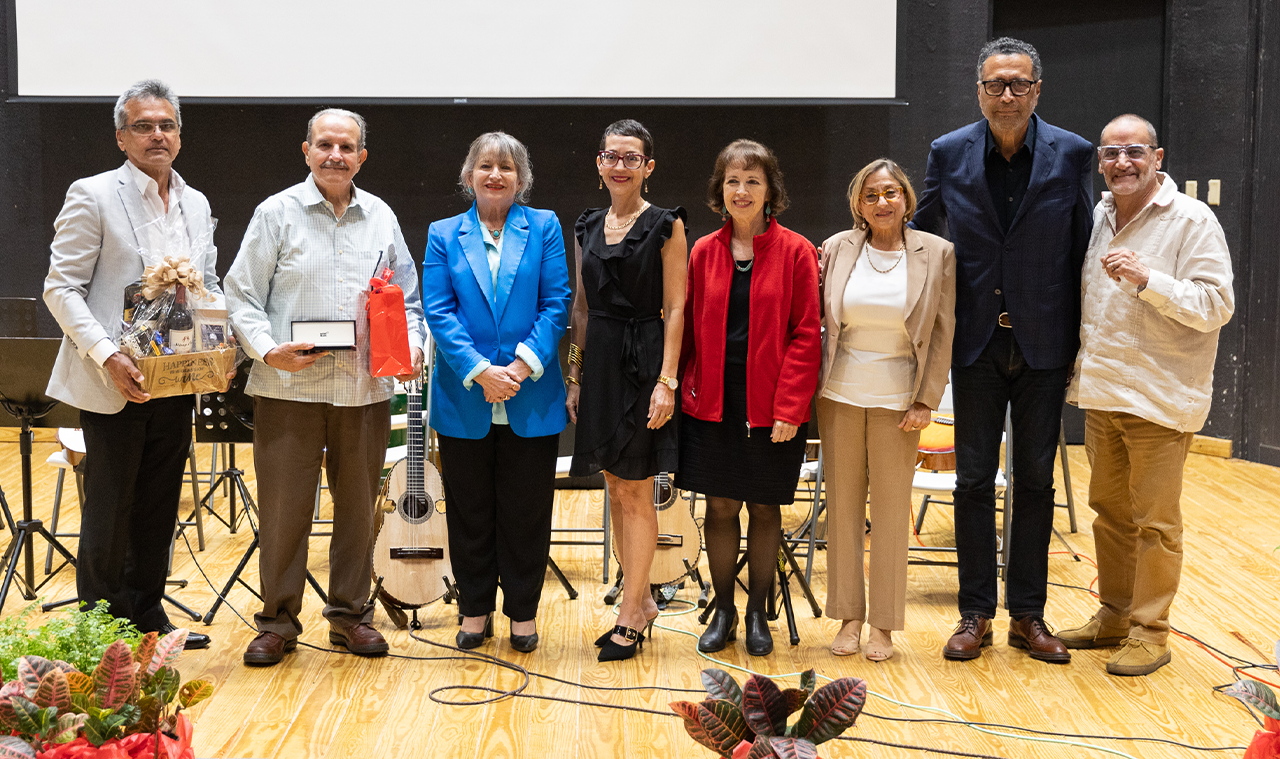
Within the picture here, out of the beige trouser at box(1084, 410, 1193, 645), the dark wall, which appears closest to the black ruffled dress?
the beige trouser at box(1084, 410, 1193, 645)

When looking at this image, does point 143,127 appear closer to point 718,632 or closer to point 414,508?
point 414,508

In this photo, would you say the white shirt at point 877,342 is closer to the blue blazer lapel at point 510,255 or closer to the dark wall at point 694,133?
the blue blazer lapel at point 510,255

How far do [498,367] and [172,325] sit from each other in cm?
91

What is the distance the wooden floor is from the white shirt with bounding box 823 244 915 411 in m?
0.81

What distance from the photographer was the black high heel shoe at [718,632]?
3057 mm

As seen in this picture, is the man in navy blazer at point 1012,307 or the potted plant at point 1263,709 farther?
the man in navy blazer at point 1012,307

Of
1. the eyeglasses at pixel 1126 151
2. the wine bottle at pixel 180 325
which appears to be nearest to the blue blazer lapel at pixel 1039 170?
the eyeglasses at pixel 1126 151

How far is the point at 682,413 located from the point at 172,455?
5.00 feet

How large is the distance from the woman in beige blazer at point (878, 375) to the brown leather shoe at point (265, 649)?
165 centimetres

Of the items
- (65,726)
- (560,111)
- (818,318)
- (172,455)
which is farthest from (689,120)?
(65,726)

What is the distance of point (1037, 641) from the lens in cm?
303

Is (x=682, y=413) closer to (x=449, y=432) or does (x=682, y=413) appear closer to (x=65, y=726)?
(x=449, y=432)

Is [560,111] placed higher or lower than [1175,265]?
higher

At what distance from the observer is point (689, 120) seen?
627cm
